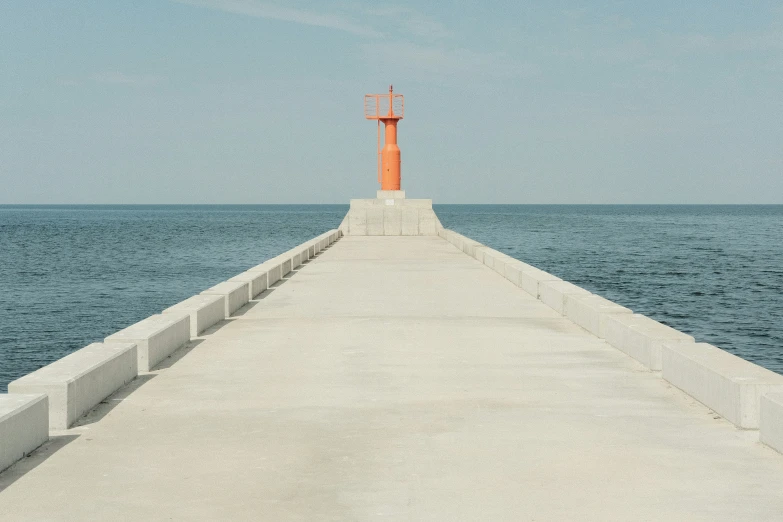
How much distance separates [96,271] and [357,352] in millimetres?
41197

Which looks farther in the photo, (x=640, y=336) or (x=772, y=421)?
(x=640, y=336)

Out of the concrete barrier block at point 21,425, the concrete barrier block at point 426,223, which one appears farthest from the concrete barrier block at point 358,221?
the concrete barrier block at point 21,425

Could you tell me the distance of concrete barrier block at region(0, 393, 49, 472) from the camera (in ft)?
23.0

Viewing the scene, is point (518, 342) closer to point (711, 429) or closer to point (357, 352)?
point (357, 352)

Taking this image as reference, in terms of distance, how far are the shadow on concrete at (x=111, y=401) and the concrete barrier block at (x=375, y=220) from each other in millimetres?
37384

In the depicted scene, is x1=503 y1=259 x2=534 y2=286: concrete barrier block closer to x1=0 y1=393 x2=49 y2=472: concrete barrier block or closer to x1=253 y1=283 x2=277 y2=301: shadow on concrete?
x1=253 y1=283 x2=277 y2=301: shadow on concrete

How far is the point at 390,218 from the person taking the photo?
157ft

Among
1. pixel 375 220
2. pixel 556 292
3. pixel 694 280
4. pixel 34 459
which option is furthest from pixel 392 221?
pixel 34 459

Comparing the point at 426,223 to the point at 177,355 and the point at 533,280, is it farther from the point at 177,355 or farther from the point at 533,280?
the point at 177,355

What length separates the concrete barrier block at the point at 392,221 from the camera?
48.0m

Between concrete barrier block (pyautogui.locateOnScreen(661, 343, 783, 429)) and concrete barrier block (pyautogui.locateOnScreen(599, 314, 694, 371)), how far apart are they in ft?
1.15

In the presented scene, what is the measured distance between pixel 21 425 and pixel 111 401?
222 cm

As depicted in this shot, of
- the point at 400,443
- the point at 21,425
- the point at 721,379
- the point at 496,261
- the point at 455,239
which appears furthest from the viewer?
→ the point at 455,239

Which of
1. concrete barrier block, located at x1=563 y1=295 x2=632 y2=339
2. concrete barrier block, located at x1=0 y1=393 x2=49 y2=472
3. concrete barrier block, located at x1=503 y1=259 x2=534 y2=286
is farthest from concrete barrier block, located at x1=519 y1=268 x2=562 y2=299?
concrete barrier block, located at x1=0 y1=393 x2=49 y2=472
